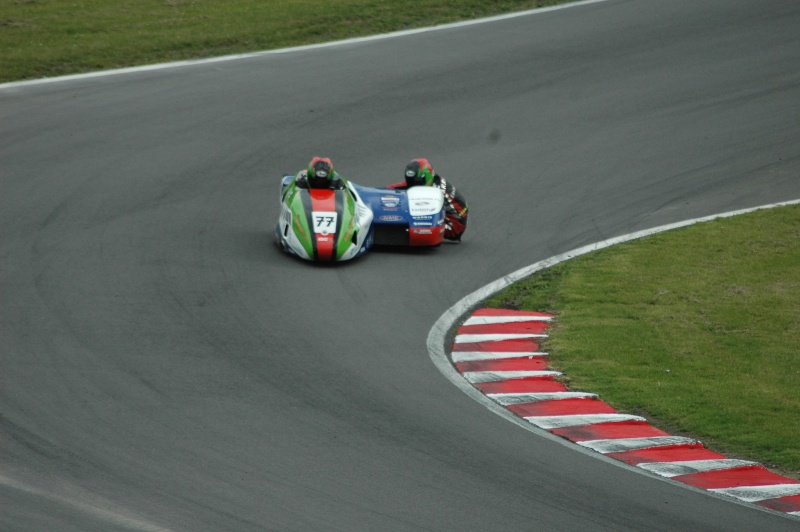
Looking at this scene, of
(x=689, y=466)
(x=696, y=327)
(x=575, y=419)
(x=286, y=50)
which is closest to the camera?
(x=689, y=466)

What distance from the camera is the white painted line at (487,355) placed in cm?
1323

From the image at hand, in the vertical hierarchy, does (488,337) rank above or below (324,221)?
below

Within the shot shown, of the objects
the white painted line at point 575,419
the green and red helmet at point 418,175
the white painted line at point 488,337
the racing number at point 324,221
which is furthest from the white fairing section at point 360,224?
the white painted line at point 575,419

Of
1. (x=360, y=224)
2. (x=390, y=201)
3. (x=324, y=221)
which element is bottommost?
(x=324, y=221)

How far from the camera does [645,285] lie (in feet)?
52.2

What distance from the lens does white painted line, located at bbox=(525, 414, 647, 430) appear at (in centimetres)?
1131

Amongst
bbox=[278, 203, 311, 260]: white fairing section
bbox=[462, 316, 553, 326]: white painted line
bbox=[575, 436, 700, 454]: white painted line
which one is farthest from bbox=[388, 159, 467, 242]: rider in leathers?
bbox=[575, 436, 700, 454]: white painted line

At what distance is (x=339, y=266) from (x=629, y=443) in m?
5.92

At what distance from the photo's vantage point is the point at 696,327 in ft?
46.8

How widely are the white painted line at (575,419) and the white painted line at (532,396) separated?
485mm

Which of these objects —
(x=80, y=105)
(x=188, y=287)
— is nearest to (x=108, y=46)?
(x=80, y=105)

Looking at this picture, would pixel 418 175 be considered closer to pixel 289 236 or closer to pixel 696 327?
pixel 289 236

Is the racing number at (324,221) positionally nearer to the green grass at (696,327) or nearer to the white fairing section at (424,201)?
the white fairing section at (424,201)

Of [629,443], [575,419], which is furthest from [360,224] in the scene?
[629,443]
